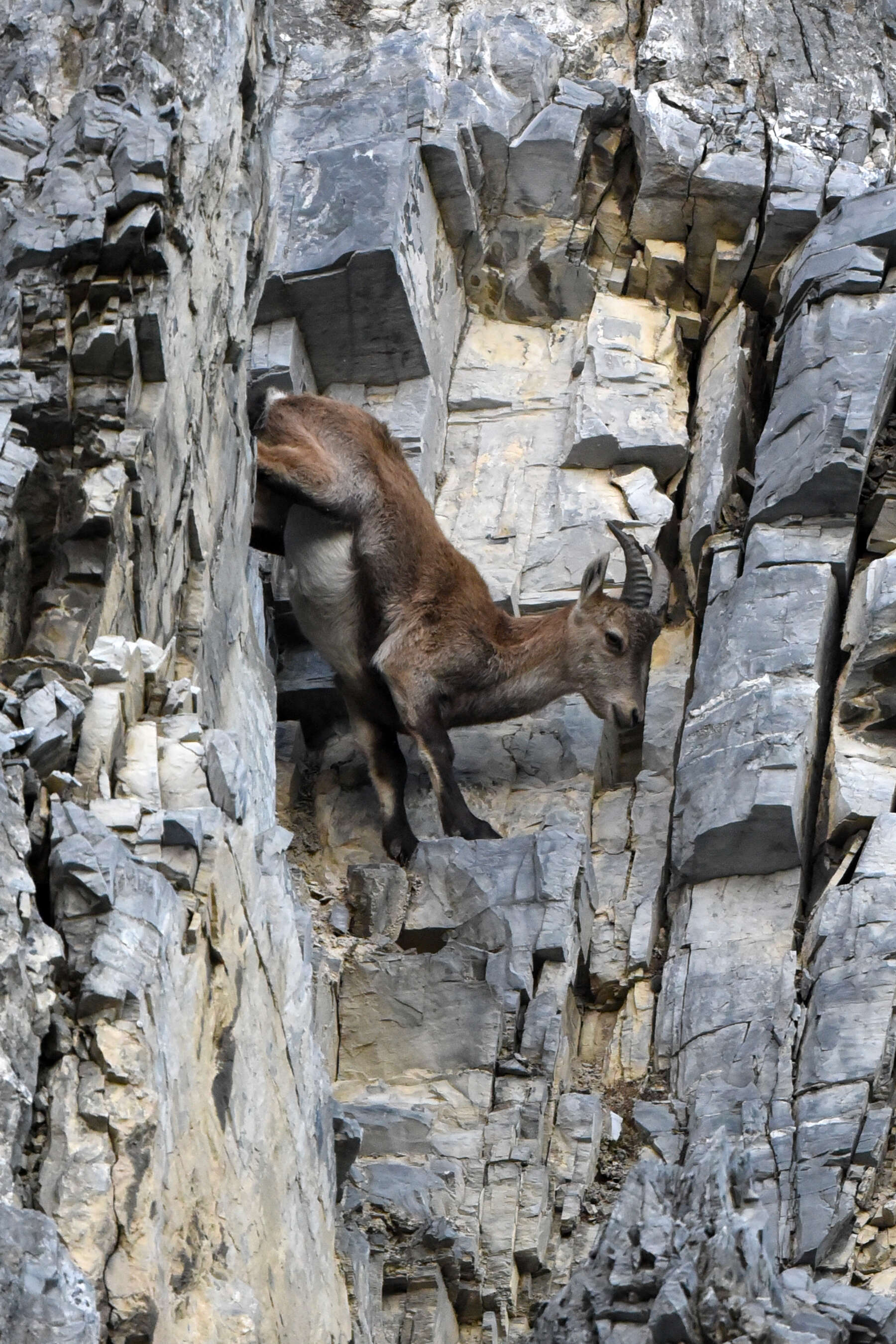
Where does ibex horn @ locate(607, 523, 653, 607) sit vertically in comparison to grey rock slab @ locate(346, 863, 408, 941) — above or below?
above

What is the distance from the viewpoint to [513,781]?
46.3 ft

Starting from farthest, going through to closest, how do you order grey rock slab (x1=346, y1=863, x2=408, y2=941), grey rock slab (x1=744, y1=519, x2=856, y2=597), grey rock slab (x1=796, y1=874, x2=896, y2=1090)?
grey rock slab (x1=744, y1=519, x2=856, y2=597)
grey rock slab (x1=346, y1=863, x2=408, y2=941)
grey rock slab (x1=796, y1=874, x2=896, y2=1090)

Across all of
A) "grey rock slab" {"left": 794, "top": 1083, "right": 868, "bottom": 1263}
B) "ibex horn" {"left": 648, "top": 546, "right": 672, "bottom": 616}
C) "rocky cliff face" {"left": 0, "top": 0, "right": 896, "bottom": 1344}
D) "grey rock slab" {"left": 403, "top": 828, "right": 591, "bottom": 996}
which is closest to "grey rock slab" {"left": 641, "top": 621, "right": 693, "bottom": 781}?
"rocky cliff face" {"left": 0, "top": 0, "right": 896, "bottom": 1344}

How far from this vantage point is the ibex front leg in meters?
13.2

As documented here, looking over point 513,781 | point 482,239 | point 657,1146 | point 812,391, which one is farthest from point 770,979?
point 482,239

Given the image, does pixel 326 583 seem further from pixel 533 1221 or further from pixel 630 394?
pixel 533 1221

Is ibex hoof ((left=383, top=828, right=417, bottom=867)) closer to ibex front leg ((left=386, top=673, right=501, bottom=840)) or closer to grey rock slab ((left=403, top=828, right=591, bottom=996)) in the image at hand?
grey rock slab ((left=403, top=828, right=591, bottom=996))

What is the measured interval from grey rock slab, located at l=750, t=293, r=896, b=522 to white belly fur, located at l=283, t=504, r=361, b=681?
3052mm

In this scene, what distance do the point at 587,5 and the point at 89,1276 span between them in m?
15.0

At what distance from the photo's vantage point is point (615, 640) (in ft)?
45.7

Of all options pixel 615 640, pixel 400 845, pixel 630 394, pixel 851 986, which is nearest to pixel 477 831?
pixel 400 845

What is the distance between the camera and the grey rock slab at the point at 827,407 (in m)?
14.8

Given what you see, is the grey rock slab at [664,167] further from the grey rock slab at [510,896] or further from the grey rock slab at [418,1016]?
the grey rock slab at [418,1016]

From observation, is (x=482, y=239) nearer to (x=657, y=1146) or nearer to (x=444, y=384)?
(x=444, y=384)
